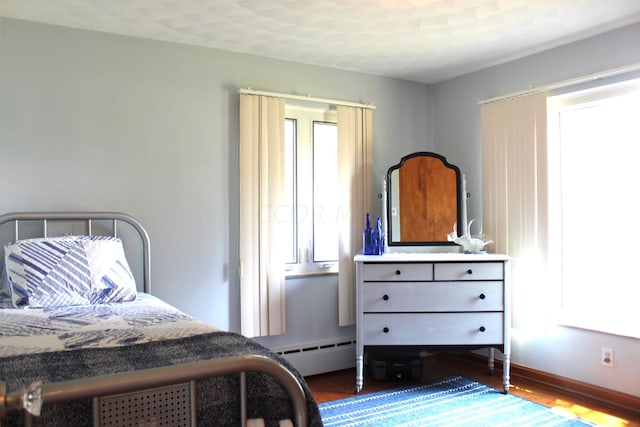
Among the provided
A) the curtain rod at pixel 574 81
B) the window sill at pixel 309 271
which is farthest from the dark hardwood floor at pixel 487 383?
the curtain rod at pixel 574 81

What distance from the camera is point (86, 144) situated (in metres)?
2.94

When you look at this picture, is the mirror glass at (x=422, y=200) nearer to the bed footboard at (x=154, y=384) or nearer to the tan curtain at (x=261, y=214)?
the tan curtain at (x=261, y=214)

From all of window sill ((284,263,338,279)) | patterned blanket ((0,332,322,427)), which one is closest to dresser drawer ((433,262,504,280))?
window sill ((284,263,338,279))

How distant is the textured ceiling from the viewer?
2.63 metres

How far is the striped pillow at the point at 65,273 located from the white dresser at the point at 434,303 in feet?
4.72

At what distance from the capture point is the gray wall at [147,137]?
2789 mm

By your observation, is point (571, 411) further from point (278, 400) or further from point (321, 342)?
point (278, 400)

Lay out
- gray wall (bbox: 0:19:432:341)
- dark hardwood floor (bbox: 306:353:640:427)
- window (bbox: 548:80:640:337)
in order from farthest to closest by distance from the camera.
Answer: window (bbox: 548:80:640:337)
dark hardwood floor (bbox: 306:353:640:427)
gray wall (bbox: 0:19:432:341)

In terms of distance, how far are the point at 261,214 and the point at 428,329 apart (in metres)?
1.27

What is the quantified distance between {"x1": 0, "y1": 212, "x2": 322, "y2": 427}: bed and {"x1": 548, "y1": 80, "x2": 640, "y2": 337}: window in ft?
7.95

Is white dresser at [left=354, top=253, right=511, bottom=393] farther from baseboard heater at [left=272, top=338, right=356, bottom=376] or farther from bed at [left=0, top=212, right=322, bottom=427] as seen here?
bed at [left=0, top=212, right=322, bottom=427]

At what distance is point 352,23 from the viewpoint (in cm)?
290

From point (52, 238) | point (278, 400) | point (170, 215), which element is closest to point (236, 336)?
point (278, 400)

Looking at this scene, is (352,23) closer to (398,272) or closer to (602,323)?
(398,272)
